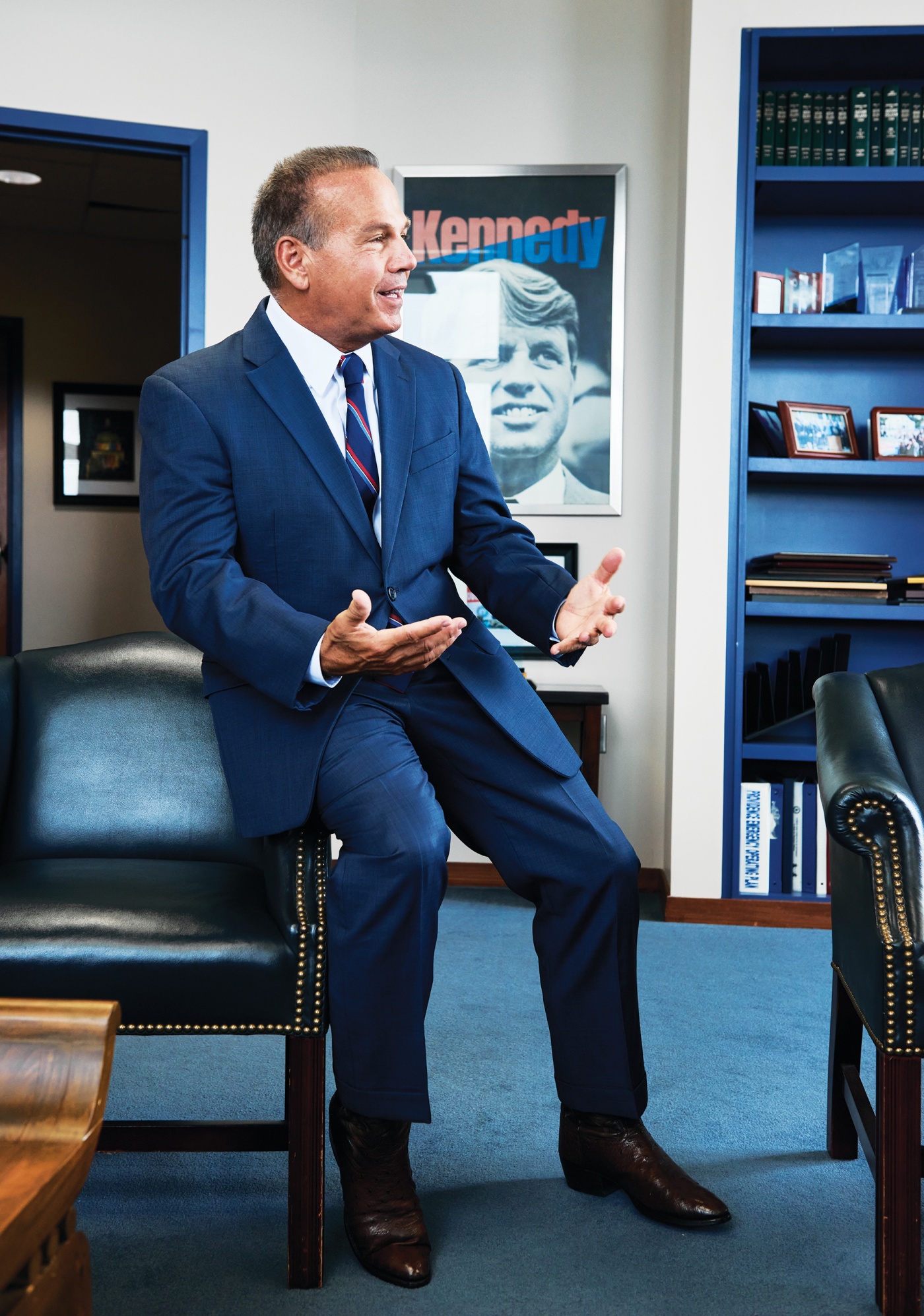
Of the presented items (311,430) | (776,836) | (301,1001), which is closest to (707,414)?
(776,836)

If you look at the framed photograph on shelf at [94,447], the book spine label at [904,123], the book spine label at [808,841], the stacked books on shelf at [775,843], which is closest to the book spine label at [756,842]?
the stacked books on shelf at [775,843]

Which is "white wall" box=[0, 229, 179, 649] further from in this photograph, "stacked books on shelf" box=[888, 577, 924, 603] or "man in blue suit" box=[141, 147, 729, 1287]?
"man in blue suit" box=[141, 147, 729, 1287]

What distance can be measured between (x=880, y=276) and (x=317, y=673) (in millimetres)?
2587

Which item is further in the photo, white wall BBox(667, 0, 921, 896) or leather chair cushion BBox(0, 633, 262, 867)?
white wall BBox(667, 0, 921, 896)

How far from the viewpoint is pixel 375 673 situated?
5.05ft

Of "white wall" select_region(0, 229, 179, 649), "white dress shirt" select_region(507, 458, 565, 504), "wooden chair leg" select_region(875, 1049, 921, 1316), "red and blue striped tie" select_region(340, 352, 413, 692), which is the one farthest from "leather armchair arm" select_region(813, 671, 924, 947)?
"white wall" select_region(0, 229, 179, 649)

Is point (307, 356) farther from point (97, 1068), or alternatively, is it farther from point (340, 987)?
point (97, 1068)

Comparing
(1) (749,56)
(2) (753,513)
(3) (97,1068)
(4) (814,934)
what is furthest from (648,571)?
(3) (97,1068)

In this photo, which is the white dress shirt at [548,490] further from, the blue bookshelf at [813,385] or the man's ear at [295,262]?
the man's ear at [295,262]

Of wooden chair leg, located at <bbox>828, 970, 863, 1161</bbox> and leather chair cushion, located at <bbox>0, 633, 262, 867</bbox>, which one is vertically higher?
leather chair cushion, located at <bbox>0, 633, 262, 867</bbox>

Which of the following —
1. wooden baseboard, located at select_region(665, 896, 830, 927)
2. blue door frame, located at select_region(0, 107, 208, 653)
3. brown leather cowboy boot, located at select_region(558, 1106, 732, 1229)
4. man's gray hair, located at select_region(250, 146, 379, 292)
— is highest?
blue door frame, located at select_region(0, 107, 208, 653)

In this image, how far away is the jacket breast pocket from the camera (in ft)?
5.61

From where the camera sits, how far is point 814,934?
318 cm

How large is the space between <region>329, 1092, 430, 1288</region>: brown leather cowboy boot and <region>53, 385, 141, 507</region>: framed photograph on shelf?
5.07 metres
